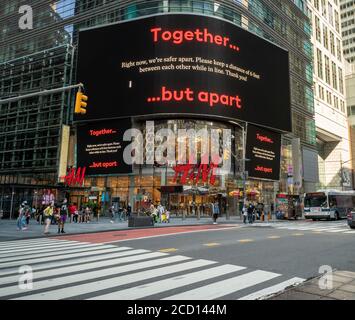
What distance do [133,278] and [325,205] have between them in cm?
3171

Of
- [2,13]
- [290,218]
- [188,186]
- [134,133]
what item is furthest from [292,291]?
[2,13]

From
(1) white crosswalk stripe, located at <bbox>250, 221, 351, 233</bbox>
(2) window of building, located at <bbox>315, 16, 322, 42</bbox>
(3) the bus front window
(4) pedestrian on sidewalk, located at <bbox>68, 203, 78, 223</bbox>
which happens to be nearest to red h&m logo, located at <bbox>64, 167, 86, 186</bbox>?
(4) pedestrian on sidewalk, located at <bbox>68, 203, 78, 223</bbox>

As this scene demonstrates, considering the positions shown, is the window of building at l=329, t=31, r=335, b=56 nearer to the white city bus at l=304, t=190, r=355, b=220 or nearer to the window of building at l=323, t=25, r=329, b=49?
the window of building at l=323, t=25, r=329, b=49

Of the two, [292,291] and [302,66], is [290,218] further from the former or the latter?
[302,66]

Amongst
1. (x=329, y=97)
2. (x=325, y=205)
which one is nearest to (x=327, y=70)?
(x=329, y=97)

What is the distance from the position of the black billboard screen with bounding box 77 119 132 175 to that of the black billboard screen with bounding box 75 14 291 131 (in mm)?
1646

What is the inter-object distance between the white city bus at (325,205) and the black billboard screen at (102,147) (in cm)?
2265

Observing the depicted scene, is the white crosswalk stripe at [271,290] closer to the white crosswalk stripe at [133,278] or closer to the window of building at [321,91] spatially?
the white crosswalk stripe at [133,278]

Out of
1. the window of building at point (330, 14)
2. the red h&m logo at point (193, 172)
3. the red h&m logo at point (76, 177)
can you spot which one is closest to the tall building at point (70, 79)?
the red h&m logo at point (76, 177)

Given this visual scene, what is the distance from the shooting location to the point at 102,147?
48656mm

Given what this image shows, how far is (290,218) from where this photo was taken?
1535 inches

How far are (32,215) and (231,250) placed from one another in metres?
30.5

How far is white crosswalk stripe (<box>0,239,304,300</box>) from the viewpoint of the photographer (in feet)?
20.9

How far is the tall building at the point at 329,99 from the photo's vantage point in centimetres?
7878
